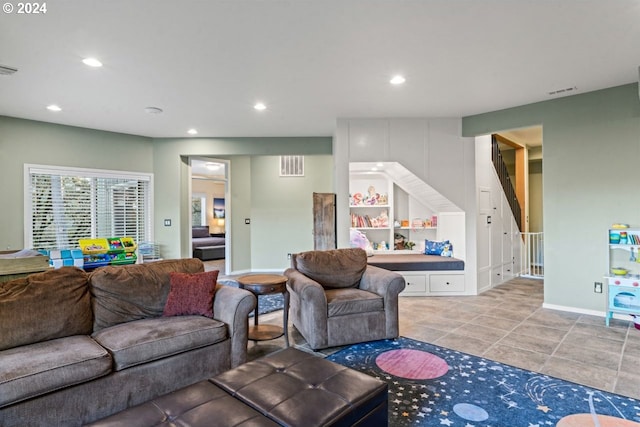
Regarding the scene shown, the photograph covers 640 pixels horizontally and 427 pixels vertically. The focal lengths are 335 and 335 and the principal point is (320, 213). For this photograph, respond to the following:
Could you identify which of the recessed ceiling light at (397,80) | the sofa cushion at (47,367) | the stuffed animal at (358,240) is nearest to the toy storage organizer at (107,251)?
the sofa cushion at (47,367)

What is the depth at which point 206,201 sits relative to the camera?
1238 centimetres

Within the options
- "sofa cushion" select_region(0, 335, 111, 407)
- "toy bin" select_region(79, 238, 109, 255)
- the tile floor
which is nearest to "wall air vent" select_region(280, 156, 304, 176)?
"toy bin" select_region(79, 238, 109, 255)

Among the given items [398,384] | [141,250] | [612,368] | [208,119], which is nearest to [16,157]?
[141,250]

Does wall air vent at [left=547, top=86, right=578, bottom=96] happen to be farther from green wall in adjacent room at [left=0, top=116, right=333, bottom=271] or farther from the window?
the window

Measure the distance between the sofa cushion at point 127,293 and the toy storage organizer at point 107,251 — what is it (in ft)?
8.15

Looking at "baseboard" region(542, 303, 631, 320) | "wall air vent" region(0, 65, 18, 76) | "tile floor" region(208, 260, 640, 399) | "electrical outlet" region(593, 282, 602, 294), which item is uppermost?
"wall air vent" region(0, 65, 18, 76)

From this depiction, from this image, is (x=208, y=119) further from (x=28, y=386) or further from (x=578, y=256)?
(x=578, y=256)

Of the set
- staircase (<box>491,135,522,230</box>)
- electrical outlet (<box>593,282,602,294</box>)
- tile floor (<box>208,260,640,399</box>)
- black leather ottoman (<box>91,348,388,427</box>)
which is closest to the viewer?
black leather ottoman (<box>91,348,388,427</box>)

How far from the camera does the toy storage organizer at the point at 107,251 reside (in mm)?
4719

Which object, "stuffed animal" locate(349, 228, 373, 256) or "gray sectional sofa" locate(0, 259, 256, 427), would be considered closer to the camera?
"gray sectional sofa" locate(0, 259, 256, 427)

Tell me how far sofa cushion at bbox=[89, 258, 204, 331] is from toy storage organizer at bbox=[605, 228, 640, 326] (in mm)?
4544

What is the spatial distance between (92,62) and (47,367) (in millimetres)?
2572

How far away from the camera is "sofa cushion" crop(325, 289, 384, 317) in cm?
310

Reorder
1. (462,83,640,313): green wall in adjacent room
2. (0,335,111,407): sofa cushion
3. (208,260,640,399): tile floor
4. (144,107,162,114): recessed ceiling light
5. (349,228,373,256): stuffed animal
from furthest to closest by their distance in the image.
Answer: (349,228,373,256): stuffed animal < (144,107,162,114): recessed ceiling light < (462,83,640,313): green wall in adjacent room < (208,260,640,399): tile floor < (0,335,111,407): sofa cushion
